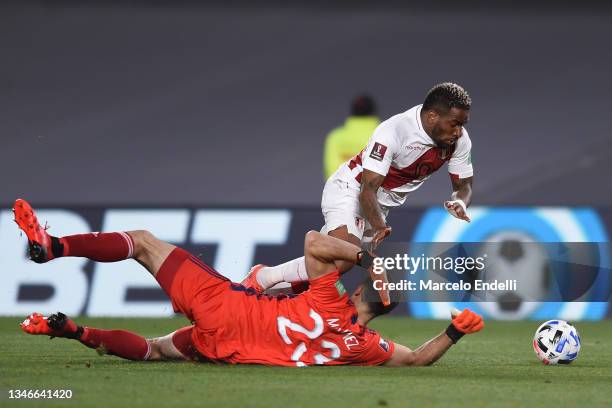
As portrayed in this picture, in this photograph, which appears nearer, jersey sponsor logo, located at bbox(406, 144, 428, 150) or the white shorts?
jersey sponsor logo, located at bbox(406, 144, 428, 150)

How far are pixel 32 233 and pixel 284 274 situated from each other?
198 cm

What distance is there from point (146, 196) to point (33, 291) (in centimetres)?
511

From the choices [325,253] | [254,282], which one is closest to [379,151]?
[254,282]

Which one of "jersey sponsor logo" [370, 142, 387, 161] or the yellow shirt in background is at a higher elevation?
"jersey sponsor logo" [370, 142, 387, 161]

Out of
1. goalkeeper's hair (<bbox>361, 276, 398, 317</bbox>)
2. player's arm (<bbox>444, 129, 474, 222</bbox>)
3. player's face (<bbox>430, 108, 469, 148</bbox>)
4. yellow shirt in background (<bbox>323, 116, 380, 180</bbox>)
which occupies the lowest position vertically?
goalkeeper's hair (<bbox>361, 276, 398, 317</bbox>)

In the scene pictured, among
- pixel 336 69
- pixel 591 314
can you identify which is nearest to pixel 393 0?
pixel 336 69

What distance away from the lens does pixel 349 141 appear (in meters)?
11.8

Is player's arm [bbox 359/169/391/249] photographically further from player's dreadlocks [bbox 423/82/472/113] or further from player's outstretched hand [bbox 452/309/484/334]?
player's outstretched hand [bbox 452/309/484/334]

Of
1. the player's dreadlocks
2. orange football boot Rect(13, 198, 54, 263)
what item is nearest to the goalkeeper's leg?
orange football boot Rect(13, 198, 54, 263)

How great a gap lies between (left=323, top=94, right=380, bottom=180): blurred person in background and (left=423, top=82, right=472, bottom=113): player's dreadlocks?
373cm

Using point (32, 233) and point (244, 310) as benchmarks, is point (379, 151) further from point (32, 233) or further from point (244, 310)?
point (32, 233)

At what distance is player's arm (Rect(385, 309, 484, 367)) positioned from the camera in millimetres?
6633

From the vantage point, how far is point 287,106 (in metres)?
17.1

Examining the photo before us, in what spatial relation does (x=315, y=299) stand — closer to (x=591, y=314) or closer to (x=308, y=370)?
(x=308, y=370)
